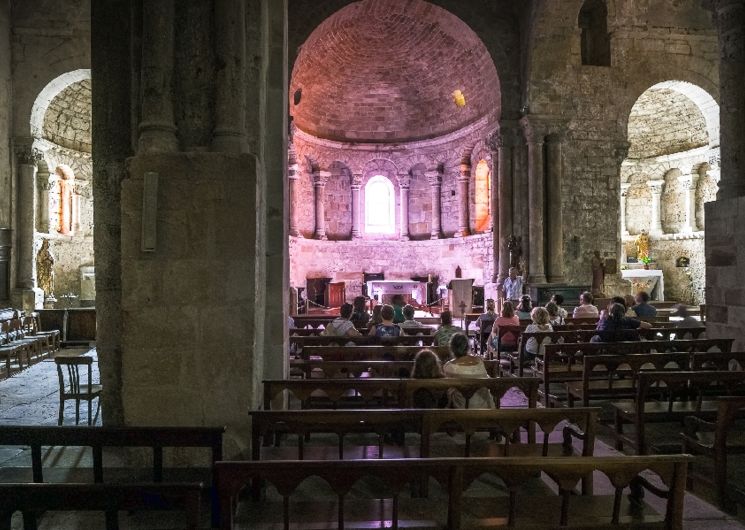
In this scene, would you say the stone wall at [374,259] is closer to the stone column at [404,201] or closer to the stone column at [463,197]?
the stone column at [463,197]

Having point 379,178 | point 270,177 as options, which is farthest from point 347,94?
point 270,177

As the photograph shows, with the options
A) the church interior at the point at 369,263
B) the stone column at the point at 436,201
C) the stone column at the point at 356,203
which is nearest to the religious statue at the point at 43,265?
the church interior at the point at 369,263

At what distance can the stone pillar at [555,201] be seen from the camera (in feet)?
50.0

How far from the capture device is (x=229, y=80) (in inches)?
180

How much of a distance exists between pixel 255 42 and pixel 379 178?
1670 centimetres

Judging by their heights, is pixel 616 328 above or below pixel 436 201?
below

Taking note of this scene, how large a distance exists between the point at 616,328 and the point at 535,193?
8.55m

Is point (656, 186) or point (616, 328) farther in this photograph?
point (656, 186)

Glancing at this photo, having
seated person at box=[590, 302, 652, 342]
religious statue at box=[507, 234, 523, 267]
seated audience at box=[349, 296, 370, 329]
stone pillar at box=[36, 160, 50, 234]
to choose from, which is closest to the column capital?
religious statue at box=[507, 234, 523, 267]

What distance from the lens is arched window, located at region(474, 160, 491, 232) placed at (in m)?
19.3

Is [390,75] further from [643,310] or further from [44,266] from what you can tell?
[643,310]

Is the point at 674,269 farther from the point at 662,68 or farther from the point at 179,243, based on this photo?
the point at 179,243

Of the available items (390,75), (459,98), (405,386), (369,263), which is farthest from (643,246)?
(405,386)

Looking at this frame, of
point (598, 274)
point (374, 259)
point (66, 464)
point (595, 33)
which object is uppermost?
point (595, 33)
